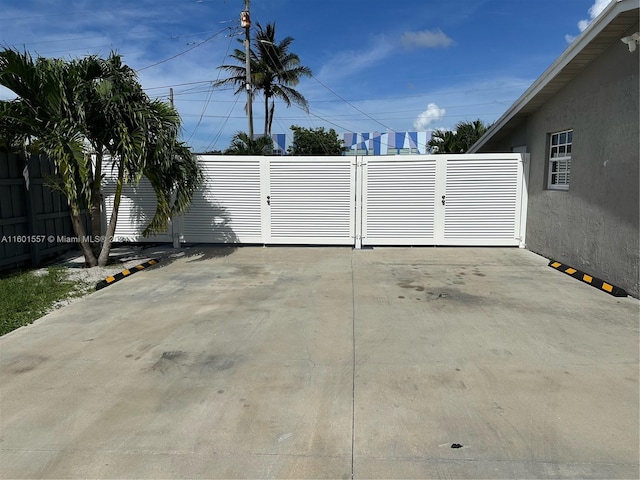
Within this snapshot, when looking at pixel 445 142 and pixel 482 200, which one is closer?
pixel 482 200

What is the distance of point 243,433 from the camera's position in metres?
2.82

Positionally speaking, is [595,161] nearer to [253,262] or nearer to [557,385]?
[557,385]

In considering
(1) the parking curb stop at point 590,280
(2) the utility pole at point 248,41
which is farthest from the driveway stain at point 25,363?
(2) the utility pole at point 248,41

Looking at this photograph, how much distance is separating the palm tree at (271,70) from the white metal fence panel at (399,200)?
18.7 meters

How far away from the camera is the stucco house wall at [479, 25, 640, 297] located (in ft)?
19.5

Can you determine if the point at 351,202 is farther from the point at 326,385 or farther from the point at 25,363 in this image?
the point at 25,363

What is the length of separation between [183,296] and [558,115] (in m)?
7.66

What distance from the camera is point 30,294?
608cm

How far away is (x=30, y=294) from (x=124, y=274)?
1.56 m

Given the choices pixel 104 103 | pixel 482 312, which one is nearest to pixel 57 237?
pixel 104 103

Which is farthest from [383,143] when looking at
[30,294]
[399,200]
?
[30,294]

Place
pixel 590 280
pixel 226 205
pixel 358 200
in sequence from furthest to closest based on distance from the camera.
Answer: pixel 226 205, pixel 358 200, pixel 590 280

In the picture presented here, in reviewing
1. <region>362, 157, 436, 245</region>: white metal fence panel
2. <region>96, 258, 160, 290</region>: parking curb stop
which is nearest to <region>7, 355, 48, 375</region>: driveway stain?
<region>96, 258, 160, 290</region>: parking curb stop

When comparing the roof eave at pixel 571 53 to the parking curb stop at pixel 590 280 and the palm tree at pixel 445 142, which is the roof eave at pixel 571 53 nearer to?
the parking curb stop at pixel 590 280
